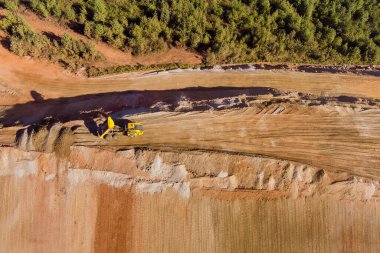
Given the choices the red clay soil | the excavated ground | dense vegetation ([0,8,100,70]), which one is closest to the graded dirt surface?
the excavated ground

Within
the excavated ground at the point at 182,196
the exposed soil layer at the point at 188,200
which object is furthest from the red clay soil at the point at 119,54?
the exposed soil layer at the point at 188,200

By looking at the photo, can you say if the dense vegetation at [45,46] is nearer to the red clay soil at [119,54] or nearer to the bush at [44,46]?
the bush at [44,46]

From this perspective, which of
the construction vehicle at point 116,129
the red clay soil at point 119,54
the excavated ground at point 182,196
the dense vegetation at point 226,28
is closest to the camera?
the excavated ground at point 182,196

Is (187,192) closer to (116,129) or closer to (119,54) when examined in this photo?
(116,129)

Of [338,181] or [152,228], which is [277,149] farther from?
[152,228]

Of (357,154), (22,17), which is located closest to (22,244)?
(22,17)
